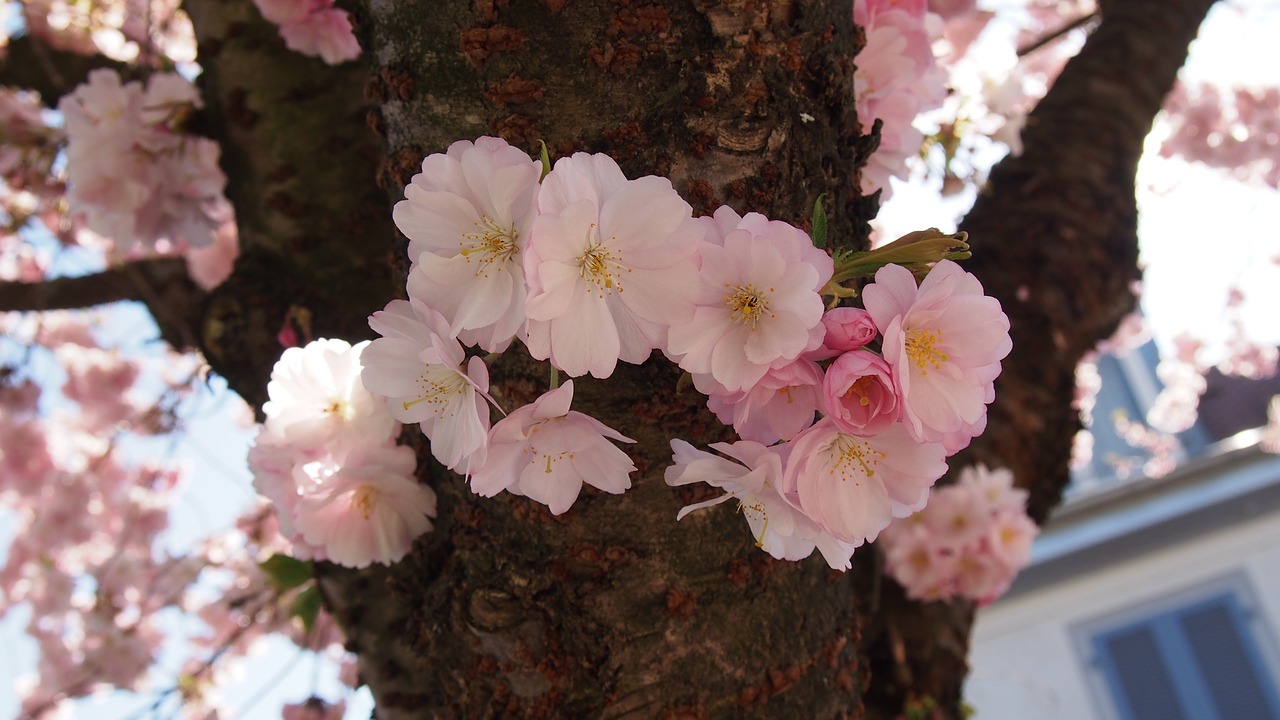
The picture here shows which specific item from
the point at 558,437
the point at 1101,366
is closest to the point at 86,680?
the point at 558,437

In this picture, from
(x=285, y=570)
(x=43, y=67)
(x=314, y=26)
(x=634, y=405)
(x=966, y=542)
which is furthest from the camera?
(x=43, y=67)

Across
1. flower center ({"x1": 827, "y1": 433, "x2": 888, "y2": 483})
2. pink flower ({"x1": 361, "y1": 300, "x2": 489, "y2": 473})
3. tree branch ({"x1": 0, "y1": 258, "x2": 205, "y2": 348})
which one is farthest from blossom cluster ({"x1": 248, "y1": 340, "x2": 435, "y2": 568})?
tree branch ({"x1": 0, "y1": 258, "x2": 205, "y2": 348})

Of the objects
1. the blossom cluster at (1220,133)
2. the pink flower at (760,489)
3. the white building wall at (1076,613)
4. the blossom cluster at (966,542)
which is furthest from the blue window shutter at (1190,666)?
the pink flower at (760,489)

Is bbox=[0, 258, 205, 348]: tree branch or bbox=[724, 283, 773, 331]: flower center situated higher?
bbox=[724, 283, 773, 331]: flower center

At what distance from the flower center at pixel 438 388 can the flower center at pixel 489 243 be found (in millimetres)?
94

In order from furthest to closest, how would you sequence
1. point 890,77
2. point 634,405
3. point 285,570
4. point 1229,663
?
point 1229,663 < point 285,570 < point 890,77 < point 634,405

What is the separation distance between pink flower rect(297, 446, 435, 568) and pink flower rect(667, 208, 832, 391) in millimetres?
389

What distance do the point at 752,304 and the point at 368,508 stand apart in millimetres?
503

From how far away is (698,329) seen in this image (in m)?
0.62

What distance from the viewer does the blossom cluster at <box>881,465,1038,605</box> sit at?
1627 millimetres

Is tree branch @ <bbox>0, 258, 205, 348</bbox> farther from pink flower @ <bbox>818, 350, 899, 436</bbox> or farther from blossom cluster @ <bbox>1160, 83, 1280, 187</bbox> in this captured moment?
blossom cluster @ <bbox>1160, 83, 1280, 187</bbox>

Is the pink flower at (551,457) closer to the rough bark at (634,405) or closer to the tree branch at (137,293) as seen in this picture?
the rough bark at (634,405)

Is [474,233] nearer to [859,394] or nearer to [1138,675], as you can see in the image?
[859,394]

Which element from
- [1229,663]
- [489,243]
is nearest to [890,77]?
[489,243]
